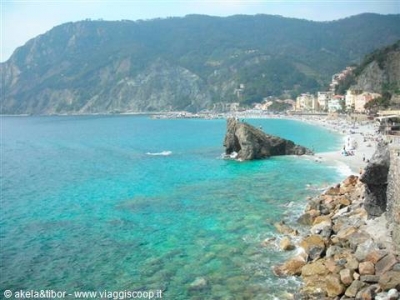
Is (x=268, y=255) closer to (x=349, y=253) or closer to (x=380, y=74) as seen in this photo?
(x=349, y=253)

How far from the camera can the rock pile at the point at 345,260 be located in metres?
16.6

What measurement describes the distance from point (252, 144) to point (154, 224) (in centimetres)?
2829

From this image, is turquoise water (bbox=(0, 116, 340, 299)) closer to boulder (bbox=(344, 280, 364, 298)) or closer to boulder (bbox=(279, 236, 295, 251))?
boulder (bbox=(279, 236, 295, 251))

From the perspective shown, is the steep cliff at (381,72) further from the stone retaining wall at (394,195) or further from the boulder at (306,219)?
the stone retaining wall at (394,195)

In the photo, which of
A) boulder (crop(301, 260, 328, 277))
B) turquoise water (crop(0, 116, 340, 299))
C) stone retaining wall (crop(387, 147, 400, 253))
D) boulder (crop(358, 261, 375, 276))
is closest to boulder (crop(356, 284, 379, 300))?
boulder (crop(358, 261, 375, 276))

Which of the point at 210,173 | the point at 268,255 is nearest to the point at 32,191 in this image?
the point at 210,173

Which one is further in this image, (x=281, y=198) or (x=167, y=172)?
(x=167, y=172)

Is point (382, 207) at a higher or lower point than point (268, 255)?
higher

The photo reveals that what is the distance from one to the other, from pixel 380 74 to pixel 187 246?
121 metres

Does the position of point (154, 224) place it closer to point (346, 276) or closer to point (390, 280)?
point (346, 276)

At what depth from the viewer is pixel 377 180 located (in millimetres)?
22391

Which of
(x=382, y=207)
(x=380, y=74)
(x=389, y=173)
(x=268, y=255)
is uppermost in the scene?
(x=380, y=74)

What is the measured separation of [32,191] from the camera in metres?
40.1

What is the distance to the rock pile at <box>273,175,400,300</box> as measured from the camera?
16562mm
